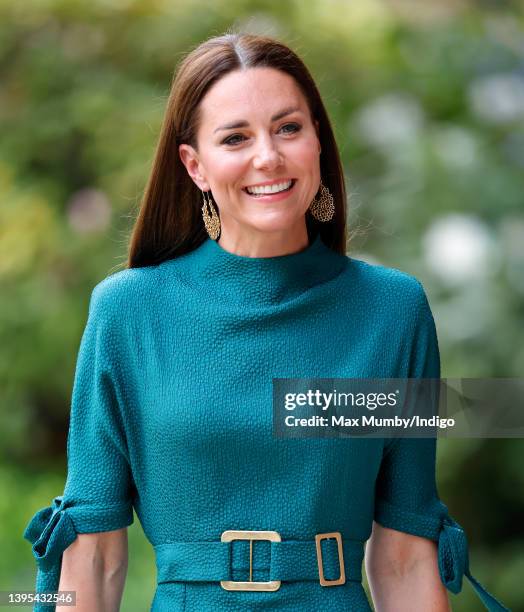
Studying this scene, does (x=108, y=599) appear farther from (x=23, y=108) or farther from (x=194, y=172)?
(x=23, y=108)

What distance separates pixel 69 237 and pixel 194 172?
10.6ft

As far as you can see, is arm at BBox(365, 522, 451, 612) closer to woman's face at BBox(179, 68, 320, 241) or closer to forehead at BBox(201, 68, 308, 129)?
woman's face at BBox(179, 68, 320, 241)

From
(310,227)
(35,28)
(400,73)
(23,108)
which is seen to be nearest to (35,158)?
(23,108)

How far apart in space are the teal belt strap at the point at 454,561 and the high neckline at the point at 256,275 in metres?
0.51

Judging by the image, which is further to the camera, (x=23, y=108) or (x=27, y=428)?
(x=23, y=108)

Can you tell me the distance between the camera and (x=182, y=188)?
2326 mm

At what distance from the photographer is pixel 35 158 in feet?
18.6

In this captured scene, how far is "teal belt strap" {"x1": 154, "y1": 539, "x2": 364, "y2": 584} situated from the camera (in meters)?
2.09

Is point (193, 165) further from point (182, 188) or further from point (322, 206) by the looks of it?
point (322, 206)

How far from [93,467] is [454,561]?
0.66 m

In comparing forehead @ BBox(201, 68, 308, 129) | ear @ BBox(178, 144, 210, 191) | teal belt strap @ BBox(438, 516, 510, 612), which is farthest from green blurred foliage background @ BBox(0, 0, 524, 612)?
forehead @ BBox(201, 68, 308, 129)

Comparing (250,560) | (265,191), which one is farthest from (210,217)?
(250,560)

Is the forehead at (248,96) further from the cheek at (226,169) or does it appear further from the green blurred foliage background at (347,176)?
the green blurred foliage background at (347,176)

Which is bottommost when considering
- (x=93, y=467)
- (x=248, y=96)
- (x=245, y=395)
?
(x=93, y=467)
